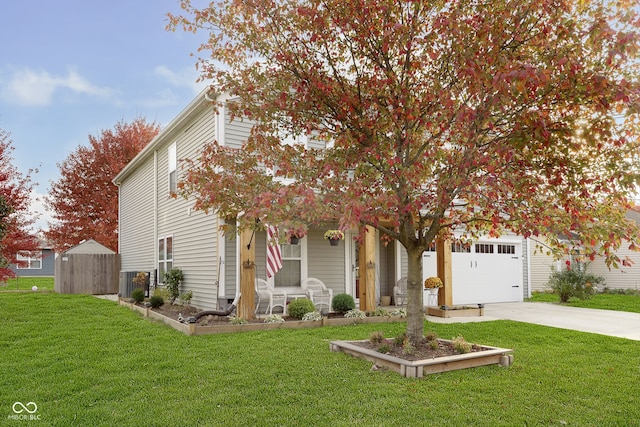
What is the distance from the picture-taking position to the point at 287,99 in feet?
19.1

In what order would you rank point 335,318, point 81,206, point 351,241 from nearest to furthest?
point 335,318
point 351,241
point 81,206

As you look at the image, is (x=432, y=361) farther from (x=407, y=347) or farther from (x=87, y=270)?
(x=87, y=270)

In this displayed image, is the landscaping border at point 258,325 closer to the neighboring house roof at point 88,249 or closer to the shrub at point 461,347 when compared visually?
the shrub at point 461,347

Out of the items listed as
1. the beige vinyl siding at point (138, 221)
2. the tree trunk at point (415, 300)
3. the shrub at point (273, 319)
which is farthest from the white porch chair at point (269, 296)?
the beige vinyl siding at point (138, 221)

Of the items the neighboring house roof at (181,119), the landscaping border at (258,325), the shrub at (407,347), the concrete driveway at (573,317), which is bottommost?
the concrete driveway at (573,317)

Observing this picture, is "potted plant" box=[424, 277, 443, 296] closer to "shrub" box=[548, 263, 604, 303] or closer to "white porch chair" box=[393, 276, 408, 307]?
"white porch chair" box=[393, 276, 408, 307]

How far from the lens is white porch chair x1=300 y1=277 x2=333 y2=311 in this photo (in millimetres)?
11258

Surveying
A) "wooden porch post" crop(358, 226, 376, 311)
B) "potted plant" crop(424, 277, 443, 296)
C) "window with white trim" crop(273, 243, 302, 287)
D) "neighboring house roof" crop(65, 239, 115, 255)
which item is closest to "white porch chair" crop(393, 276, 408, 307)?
"potted plant" crop(424, 277, 443, 296)

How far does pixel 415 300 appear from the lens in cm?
638

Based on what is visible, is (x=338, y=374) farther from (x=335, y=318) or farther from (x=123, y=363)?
(x=335, y=318)

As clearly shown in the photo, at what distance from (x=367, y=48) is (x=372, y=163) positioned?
4.40ft

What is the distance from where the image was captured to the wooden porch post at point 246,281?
9.45 m

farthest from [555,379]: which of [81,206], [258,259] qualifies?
[81,206]

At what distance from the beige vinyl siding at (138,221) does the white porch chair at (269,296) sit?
6.16 meters
